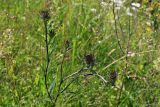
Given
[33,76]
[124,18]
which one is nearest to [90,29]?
[124,18]

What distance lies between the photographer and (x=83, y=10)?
367 cm

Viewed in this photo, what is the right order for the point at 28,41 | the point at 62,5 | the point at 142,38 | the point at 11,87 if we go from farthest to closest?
the point at 62,5 → the point at 142,38 → the point at 28,41 → the point at 11,87

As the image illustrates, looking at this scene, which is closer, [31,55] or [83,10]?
[31,55]

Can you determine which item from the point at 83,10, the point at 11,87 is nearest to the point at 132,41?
the point at 83,10

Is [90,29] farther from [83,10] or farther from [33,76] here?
[33,76]

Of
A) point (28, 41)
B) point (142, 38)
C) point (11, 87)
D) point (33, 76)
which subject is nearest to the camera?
point (11, 87)

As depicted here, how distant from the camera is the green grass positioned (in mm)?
2318

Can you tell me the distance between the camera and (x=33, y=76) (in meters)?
2.52

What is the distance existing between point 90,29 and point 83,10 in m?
0.35

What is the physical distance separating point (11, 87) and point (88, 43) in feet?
3.11

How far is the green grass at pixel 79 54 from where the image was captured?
232 cm

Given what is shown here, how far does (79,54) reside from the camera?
2.96 m

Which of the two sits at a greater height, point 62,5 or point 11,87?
point 62,5

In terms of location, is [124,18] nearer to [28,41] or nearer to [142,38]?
[142,38]
